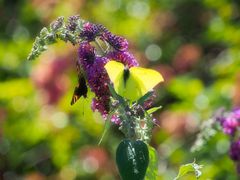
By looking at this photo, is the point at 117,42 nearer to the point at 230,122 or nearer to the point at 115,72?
the point at 115,72

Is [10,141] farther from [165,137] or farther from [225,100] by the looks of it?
[225,100]

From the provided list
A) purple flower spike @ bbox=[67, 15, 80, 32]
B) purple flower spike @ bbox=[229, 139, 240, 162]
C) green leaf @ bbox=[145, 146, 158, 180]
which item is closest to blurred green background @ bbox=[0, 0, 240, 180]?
purple flower spike @ bbox=[229, 139, 240, 162]

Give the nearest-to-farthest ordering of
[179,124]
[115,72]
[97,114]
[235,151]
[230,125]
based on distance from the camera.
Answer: [115,72] < [235,151] < [230,125] < [179,124] < [97,114]

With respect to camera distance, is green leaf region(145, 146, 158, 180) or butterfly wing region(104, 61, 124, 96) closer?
butterfly wing region(104, 61, 124, 96)

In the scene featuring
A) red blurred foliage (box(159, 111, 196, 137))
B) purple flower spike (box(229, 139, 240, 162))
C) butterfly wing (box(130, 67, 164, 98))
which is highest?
red blurred foliage (box(159, 111, 196, 137))

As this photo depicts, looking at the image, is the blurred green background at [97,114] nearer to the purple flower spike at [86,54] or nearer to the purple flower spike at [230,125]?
the purple flower spike at [230,125]

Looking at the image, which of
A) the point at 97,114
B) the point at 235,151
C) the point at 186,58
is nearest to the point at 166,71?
the point at 186,58

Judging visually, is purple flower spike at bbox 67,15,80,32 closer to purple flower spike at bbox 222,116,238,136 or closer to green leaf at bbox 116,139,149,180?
green leaf at bbox 116,139,149,180
